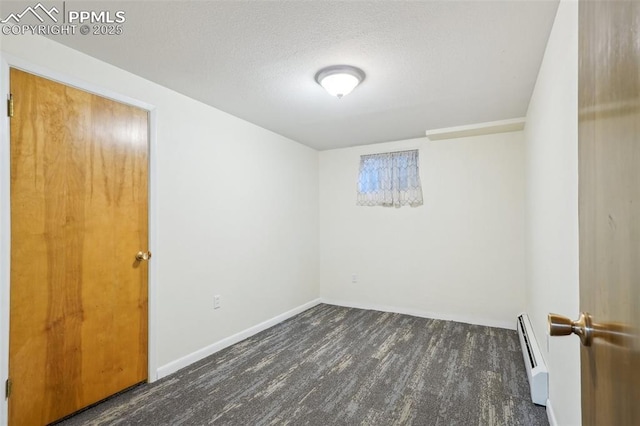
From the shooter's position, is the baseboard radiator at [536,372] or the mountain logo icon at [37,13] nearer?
the mountain logo icon at [37,13]

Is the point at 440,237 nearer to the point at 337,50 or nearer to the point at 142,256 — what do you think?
the point at 337,50

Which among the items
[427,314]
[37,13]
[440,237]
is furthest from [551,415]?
[37,13]

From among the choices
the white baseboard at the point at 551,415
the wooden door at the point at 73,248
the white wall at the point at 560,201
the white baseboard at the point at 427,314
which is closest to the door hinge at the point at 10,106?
the wooden door at the point at 73,248

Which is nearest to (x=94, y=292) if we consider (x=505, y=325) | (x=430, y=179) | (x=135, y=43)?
(x=135, y=43)

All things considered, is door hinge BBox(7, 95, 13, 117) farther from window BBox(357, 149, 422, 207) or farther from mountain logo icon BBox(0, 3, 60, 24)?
window BBox(357, 149, 422, 207)

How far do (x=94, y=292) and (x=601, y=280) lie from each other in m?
2.59

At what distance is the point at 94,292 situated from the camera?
6.77 feet

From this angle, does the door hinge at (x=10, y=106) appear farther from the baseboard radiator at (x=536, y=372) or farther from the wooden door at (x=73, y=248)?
the baseboard radiator at (x=536, y=372)

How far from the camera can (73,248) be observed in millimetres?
1956

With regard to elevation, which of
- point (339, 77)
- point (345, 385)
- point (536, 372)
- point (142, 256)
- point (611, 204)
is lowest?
point (345, 385)

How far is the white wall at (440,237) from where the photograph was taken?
11.6 feet

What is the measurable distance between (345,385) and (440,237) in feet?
7.56

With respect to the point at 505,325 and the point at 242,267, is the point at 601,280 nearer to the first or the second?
the point at 242,267

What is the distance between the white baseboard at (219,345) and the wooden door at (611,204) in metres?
2.68
